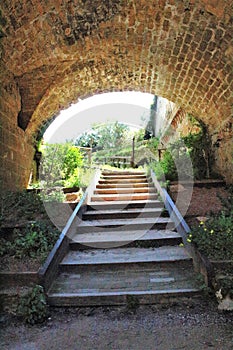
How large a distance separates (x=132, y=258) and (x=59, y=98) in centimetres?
539

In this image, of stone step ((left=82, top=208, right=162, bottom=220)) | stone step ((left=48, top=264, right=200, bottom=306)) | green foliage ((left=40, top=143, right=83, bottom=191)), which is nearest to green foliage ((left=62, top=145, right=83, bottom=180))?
green foliage ((left=40, top=143, right=83, bottom=191))

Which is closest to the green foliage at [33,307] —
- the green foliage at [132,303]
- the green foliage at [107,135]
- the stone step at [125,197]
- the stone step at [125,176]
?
the green foliage at [132,303]

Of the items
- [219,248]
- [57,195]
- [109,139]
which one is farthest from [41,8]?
[109,139]

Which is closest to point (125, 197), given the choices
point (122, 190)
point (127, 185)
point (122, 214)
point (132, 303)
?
point (122, 190)

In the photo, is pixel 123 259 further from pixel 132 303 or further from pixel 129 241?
pixel 132 303

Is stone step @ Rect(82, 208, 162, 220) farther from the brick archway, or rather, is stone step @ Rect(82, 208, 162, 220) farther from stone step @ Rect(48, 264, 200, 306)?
stone step @ Rect(48, 264, 200, 306)

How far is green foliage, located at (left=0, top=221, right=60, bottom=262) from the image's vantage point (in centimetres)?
→ 355

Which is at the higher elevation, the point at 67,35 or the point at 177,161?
the point at 67,35

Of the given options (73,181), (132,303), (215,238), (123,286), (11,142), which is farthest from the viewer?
(73,181)

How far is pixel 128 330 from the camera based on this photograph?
2492mm

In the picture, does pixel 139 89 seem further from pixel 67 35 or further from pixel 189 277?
pixel 189 277

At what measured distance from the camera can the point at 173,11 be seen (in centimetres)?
473

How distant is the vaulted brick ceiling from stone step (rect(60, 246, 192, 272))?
130 inches

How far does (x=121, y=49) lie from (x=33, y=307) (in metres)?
5.08
